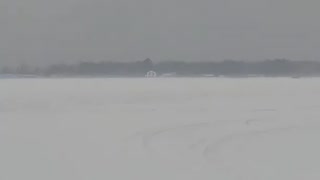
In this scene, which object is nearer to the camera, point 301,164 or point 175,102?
point 301,164

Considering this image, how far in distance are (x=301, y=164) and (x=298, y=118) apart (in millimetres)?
3689

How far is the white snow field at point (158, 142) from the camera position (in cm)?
475

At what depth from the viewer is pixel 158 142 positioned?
6.20 m

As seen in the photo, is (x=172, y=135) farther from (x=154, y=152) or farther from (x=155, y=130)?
(x=154, y=152)

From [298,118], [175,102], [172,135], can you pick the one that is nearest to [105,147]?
[172,135]

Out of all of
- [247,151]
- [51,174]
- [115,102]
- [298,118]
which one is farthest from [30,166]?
[115,102]

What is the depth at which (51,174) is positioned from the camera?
4645mm

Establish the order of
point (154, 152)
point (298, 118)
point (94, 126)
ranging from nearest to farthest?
point (154, 152)
point (94, 126)
point (298, 118)

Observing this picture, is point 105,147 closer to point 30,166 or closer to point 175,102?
point 30,166

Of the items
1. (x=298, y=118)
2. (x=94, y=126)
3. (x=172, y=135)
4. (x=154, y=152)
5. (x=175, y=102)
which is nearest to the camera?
(x=154, y=152)

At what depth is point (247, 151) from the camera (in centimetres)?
581

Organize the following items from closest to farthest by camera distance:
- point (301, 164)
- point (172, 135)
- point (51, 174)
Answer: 1. point (51, 174)
2. point (301, 164)
3. point (172, 135)

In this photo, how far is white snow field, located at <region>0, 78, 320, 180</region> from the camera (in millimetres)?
4754

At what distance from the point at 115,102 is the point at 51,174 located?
22.8 feet
